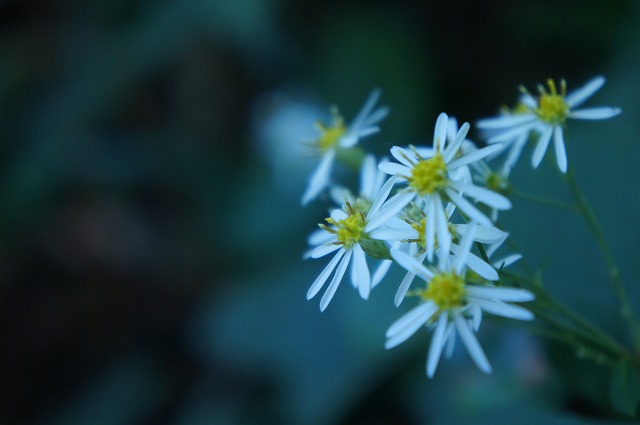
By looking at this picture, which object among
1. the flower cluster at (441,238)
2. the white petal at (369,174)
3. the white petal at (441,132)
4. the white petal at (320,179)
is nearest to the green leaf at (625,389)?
the flower cluster at (441,238)

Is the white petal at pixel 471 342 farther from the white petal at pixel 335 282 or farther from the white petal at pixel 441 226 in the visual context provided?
the white petal at pixel 335 282

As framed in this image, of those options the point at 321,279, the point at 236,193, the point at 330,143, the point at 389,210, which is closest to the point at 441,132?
the point at 389,210

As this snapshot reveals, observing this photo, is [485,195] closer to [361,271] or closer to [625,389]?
[361,271]

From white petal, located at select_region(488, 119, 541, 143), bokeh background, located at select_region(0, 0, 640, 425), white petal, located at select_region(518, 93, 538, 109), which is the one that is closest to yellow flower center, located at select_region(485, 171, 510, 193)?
→ white petal, located at select_region(488, 119, 541, 143)

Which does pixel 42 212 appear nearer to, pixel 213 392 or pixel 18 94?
pixel 18 94

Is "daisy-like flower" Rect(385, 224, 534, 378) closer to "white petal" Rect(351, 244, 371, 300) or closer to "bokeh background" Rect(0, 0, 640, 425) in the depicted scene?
"white petal" Rect(351, 244, 371, 300)

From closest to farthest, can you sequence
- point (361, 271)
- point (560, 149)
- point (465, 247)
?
point (465, 247) → point (361, 271) → point (560, 149)
